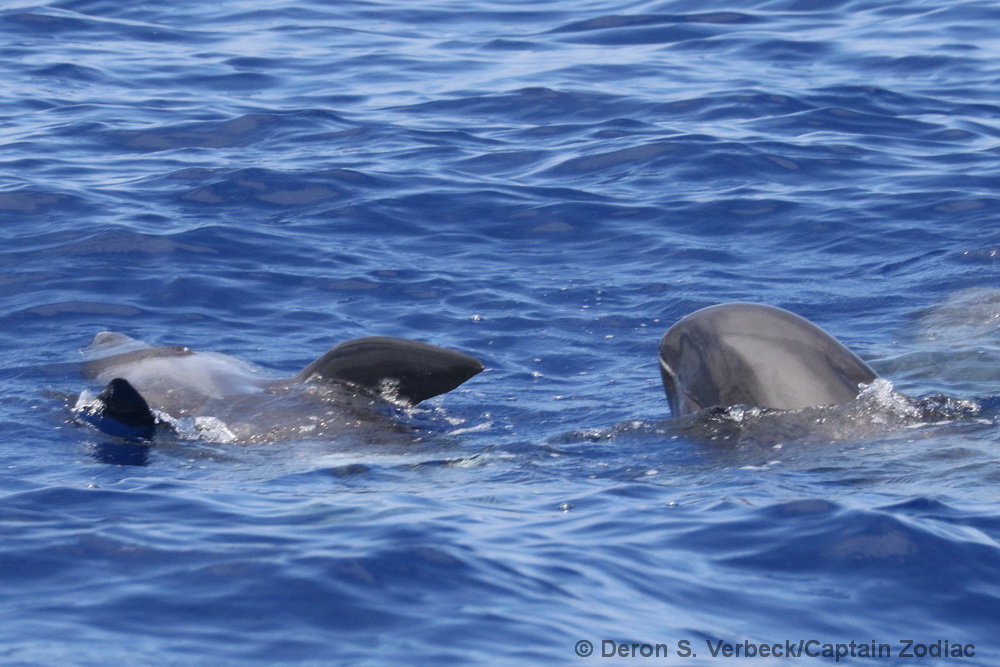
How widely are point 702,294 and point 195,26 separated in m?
14.2

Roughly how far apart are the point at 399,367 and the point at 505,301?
3.38m

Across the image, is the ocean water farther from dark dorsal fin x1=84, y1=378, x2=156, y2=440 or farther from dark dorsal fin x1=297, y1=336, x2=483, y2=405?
dark dorsal fin x1=297, y1=336, x2=483, y2=405

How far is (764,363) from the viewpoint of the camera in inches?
303

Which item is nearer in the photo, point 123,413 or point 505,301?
point 123,413

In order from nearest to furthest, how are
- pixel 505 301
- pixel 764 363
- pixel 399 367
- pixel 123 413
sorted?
pixel 764 363, pixel 123 413, pixel 399 367, pixel 505 301

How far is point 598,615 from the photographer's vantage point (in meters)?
5.79

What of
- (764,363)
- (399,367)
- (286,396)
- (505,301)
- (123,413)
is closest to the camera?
(764,363)

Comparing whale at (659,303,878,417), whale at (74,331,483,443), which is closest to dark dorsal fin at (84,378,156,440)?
whale at (74,331,483,443)

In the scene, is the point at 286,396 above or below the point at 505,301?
above

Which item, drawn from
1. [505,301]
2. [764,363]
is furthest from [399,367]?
[505,301]

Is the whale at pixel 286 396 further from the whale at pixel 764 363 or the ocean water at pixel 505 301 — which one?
the whale at pixel 764 363

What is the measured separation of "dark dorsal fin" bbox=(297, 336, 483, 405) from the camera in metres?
8.55

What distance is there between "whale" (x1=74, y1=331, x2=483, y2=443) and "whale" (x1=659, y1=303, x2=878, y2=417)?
1.37 meters

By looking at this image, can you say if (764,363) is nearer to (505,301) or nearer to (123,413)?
(123,413)
